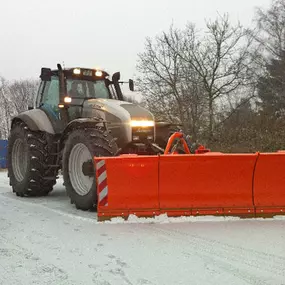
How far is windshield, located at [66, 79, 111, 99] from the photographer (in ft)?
25.2

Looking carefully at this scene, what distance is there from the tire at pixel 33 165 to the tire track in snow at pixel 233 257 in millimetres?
3691

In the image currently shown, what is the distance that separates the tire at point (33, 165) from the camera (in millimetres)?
7504

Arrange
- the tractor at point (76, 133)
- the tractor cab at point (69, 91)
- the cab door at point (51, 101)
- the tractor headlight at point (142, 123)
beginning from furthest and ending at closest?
the cab door at point (51, 101), the tractor cab at point (69, 91), the tractor headlight at point (142, 123), the tractor at point (76, 133)

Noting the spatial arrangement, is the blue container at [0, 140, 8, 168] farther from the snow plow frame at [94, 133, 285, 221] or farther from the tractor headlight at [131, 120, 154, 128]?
the snow plow frame at [94, 133, 285, 221]

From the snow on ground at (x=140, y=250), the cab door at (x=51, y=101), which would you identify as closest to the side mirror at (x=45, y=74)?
the cab door at (x=51, y=101)

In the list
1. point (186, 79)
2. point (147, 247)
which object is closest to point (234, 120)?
point (186, 79)

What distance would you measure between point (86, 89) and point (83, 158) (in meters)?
1.85

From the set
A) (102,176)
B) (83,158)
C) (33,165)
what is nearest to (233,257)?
(102,176)

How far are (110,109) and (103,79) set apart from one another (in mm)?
1549

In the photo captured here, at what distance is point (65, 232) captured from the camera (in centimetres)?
485

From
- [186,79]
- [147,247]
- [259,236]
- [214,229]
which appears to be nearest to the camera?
[147,247]

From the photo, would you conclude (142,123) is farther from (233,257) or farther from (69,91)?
(233,257)

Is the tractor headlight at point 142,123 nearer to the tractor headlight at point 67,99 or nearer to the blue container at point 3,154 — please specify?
the tractor headlight at point 67,99

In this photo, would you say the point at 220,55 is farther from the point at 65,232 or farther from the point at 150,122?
the point at 65,232
